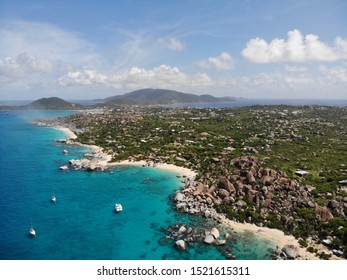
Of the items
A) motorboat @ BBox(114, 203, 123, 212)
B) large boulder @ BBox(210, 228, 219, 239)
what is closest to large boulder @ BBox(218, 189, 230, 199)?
large boulder @ BBox(210, 228, 219, 239)

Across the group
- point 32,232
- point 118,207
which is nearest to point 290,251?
point 118,207

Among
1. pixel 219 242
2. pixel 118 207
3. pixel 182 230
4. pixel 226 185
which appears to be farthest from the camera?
pixel 226 185

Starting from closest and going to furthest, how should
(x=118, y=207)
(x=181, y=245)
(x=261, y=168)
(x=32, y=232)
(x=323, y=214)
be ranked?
(x=181, y=245) → (x=32, y=232) → (x=323, y=214) → (x=118, y=207) → (x=261, y=168)

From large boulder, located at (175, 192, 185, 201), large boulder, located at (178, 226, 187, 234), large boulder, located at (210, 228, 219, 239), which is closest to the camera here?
large boulder, located at (210, 228, 219, 239)

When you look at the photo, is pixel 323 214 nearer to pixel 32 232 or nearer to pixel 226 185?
pixel 226 185

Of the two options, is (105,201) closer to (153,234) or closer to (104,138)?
(153,234)

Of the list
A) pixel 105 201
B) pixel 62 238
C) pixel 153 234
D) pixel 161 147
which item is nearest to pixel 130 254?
pixel 153 234

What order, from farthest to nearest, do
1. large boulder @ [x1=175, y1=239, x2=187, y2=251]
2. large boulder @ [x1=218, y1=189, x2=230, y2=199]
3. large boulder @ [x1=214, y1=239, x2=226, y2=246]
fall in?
large boulder @ [x1=218, y1=189, x2=230, y2=199] → large boulder @ [x1=214, y1=239, x2=226, y2=246] → large boulder @ [x1=175, y1=239, x2=187, y2=251]

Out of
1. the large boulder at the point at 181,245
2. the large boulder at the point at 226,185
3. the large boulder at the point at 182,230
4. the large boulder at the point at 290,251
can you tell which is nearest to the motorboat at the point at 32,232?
the large boulder at the point at 181,245

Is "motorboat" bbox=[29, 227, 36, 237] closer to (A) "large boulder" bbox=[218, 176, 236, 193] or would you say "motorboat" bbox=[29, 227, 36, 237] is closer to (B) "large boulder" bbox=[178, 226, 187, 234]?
(B) "large boulder" bbox=[178, 226, 187, 234]
